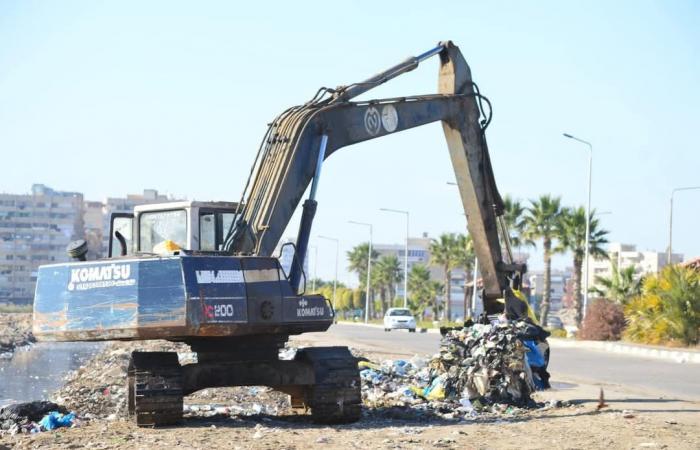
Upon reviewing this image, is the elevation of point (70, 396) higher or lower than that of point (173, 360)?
lower

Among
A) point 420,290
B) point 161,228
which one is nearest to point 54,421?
point 161,228

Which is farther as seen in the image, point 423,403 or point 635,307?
point 635,307

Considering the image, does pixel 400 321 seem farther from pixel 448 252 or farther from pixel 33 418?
pixel 33 418

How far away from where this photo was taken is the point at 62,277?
13797 mm

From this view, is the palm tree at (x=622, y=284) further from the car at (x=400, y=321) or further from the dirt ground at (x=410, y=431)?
the dirt ground at (x=410, y=431)

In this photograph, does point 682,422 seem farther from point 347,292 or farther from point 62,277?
point 347,292

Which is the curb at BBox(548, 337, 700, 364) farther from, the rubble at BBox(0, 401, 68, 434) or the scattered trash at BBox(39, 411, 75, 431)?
the scattered trash at BBox(39, 411, 75, 431)

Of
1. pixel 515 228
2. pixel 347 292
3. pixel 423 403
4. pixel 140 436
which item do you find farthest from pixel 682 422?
pixel 347 292

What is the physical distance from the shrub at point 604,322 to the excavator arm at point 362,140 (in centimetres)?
2915

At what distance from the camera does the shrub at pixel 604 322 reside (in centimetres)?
4625

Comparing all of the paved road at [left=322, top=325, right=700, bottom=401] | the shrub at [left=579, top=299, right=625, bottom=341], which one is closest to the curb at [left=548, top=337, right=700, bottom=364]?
the paved road at [left=322, top=325, right=700, bottom=401]

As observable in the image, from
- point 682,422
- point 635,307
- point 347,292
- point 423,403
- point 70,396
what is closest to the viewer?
point 682,422

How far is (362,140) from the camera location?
51.4ft

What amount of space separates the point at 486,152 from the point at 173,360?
664 cm
